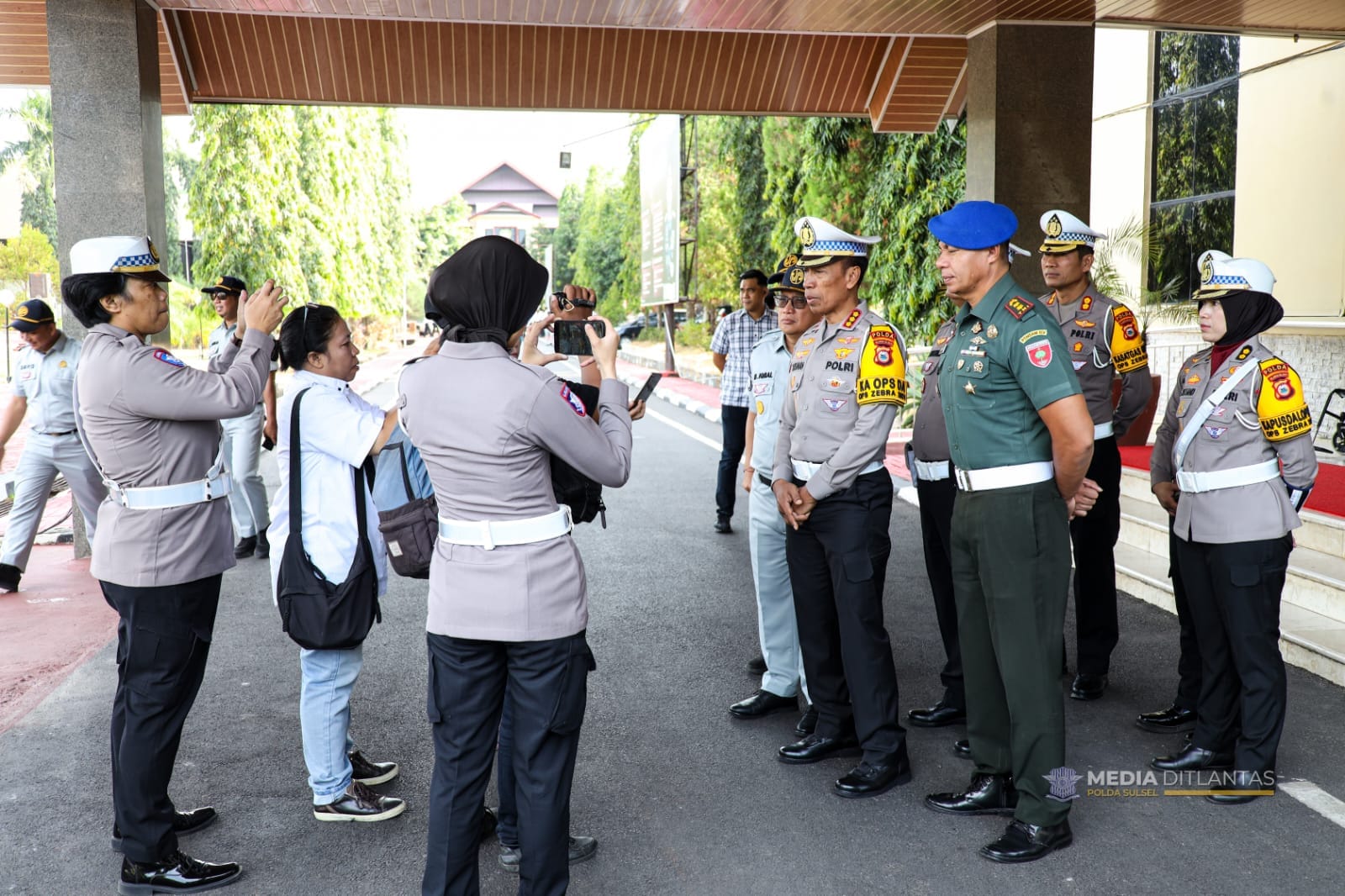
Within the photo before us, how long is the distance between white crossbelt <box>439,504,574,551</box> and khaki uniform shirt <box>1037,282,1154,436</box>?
2.89 m

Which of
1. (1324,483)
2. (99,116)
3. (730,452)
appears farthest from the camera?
(730,452)

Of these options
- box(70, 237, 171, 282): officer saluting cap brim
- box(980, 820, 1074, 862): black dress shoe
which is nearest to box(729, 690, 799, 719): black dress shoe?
box(980, 820, 1074, 862): black dress shoe

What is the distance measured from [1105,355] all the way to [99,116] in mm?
6694

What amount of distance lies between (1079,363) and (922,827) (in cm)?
222

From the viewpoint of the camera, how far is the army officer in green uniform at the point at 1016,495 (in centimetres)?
347

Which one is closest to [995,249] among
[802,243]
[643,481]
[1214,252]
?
[802,243]

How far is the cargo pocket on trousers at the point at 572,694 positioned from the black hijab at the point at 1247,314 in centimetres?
264

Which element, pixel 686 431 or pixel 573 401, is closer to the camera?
pixel 573 401

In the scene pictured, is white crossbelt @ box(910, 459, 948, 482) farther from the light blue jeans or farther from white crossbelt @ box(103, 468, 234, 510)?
white crossbelt @ box(103, 468, 234, 510)

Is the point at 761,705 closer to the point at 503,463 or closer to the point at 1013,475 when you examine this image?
the point at 1013,475

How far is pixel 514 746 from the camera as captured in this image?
291 centimetres

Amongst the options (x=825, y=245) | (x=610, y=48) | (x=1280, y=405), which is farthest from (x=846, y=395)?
(x=610, y=48)

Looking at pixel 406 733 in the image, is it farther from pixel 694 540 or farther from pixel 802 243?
A: pixel 694 540

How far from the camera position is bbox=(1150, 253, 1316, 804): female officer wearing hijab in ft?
12.6
